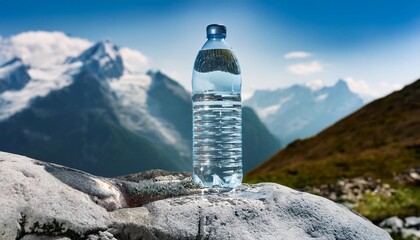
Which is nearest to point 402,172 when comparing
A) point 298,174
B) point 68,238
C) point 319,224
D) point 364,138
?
point 298,174

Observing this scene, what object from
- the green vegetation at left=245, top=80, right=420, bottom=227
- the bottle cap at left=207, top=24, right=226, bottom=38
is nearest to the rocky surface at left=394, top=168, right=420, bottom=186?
the green vegetation at left=245, top=80, right=420, bottom=227

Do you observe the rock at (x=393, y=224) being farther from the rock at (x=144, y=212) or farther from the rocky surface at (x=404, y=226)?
the rock at (x=144, y=212)

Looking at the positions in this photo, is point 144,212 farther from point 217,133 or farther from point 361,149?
point 361,149

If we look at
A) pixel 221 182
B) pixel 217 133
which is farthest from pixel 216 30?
pixel 221 182

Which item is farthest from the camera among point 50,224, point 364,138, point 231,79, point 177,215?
point 364,138

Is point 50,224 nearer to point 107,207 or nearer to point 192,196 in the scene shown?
point 107,207

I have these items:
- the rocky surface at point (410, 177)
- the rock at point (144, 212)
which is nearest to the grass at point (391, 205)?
the rocky surface at point (410, 177)

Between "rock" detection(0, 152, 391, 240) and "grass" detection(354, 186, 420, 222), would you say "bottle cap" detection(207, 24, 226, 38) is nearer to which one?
"rock" detection(0, 152, 391, 240)
